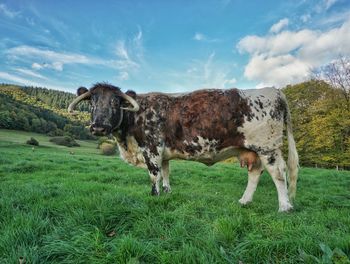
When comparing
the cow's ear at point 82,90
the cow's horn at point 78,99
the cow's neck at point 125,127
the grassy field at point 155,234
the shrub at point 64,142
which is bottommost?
the shrub at point 64,142

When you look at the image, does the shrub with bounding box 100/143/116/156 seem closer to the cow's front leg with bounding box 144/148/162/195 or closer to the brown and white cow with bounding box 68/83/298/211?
the brown and white cow with bounding box 68/83/298/211

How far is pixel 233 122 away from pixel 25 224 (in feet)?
14.4

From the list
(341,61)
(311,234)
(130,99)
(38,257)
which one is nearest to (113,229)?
(38,257)

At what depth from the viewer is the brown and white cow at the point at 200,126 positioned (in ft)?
21.7

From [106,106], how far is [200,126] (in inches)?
85.9

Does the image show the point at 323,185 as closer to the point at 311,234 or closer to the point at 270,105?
the point at 270,105

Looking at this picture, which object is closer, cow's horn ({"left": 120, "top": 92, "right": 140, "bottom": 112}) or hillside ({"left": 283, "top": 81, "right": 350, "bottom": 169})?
cow's horn ({"left": 120, "top": 92, "right": 140, "bottom": 112})

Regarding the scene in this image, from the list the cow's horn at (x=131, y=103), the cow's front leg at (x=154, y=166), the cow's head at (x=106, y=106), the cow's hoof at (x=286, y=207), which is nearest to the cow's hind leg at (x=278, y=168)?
the cow's hoof at (x=286, y=207)

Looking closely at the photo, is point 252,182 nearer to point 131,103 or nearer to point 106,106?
point 131,103

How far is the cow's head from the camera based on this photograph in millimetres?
6734

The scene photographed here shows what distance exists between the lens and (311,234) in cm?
384

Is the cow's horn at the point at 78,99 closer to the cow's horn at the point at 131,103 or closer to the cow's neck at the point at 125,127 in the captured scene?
the cow's horn at the point at 131,103

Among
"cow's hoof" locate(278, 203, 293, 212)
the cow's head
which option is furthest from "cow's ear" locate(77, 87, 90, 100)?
"cow's hoof" locate(278, 203, 293, 212)

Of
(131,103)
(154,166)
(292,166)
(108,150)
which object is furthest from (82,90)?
(108,150)
